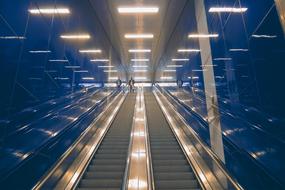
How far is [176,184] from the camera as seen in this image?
3393mm

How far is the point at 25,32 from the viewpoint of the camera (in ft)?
12.0

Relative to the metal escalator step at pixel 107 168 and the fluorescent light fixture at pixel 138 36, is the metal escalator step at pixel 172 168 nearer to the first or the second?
the metal escalator step at pixel 107 168

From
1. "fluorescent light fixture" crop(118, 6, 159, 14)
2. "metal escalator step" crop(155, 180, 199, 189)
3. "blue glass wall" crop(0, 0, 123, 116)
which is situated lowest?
"metal escalator step" crop(155, 180, 199, 189)

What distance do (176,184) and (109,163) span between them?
145 centimetres

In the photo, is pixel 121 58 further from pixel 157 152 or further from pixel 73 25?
pixel 157 152

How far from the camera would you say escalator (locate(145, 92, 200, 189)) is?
341 cm

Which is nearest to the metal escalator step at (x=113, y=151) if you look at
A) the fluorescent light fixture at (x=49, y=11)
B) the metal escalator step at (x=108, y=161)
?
the metal escalator step at (x=108, y=161)

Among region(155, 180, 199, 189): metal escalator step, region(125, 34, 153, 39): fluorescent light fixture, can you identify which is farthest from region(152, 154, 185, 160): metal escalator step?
region(125, 34, 153, 39): fluorescent light fixture

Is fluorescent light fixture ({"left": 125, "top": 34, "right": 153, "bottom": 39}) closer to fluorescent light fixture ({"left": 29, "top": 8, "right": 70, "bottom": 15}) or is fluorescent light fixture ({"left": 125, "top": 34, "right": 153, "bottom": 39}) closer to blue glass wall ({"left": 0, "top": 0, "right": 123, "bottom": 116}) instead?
blue glass wall ({"left": 0, "top": 0, "right": 123, "bottom": 116})

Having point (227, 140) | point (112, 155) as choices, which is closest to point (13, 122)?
point (112, 155)

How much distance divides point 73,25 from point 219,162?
234 inches

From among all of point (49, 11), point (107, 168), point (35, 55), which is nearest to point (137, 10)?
Answer: point (49, 11)

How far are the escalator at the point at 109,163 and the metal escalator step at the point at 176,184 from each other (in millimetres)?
630

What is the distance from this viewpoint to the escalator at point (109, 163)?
133 inches
